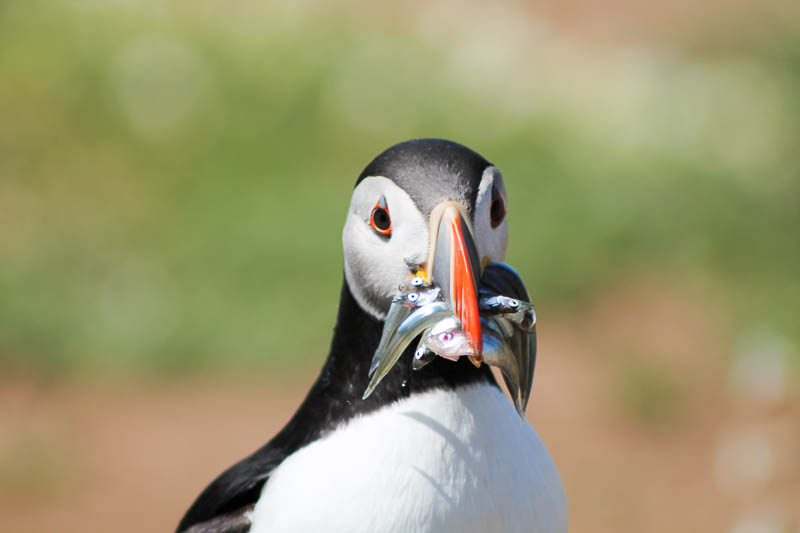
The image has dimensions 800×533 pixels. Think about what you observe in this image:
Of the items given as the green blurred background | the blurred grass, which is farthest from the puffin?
the blurred grass

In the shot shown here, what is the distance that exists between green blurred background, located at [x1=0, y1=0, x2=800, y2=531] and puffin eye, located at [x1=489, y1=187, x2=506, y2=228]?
355 cm

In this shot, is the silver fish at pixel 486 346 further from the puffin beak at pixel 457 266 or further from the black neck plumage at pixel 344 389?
the black neck plumage at pixel 344 389

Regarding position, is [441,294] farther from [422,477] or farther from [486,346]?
[422,477]

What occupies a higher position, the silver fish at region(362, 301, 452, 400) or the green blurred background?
the green blurred background

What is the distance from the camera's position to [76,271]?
27.4 ft

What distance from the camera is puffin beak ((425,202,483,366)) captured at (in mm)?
2236

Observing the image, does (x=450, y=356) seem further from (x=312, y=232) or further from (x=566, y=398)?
(x=312, y=232)

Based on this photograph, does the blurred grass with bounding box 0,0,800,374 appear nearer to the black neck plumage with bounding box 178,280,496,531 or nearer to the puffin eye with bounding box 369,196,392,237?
the black neck plumage with bounding box 178,280,496,531

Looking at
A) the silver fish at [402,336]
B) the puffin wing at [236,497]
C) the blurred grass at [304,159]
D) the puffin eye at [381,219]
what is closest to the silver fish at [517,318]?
the silver fish at [402,336]

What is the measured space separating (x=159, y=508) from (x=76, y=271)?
3.04m

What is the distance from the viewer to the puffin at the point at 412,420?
7.96 feet

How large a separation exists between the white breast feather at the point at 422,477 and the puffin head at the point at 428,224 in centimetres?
29

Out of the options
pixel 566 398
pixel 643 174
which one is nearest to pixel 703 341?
pixel 566 398

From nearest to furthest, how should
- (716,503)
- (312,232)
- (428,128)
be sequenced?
(716,503) < (312,232) < (428,128)
